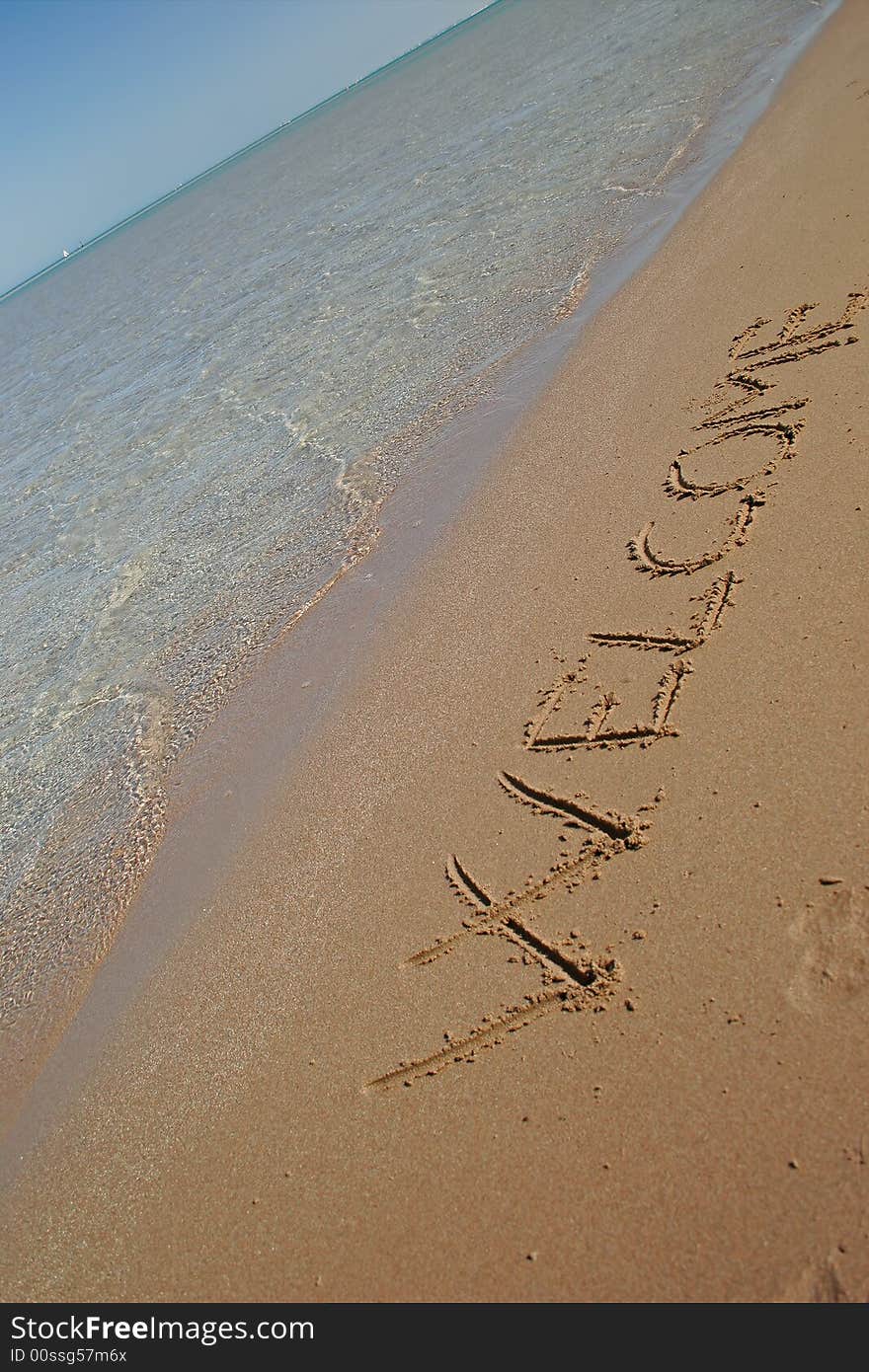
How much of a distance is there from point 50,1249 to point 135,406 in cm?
980

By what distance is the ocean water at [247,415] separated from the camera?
15.3ft

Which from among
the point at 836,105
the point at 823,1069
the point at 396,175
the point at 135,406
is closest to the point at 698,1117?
the point at 823,1069

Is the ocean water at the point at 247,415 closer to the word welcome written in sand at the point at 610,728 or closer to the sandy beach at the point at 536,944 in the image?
the sandy beach at the point at 536,944

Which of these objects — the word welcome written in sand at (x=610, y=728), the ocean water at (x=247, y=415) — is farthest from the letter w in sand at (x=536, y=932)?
the ocean water at (x=247, y=415)

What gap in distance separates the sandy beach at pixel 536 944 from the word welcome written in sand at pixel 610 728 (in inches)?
0.5

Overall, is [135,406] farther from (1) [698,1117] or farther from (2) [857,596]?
(1) [698,1117]

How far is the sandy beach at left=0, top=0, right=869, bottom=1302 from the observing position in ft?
6.82

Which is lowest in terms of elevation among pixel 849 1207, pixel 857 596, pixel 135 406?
pixel 849 1207

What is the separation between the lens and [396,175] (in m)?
17.5

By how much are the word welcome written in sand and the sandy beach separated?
1cm

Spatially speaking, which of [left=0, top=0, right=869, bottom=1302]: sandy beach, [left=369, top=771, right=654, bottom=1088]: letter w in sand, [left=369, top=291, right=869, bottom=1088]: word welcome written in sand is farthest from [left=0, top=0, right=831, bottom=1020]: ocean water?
[left=369, top=291, right=869, bottom=1088]: word welcome written in sand

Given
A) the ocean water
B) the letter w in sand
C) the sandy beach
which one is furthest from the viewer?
the ocean water

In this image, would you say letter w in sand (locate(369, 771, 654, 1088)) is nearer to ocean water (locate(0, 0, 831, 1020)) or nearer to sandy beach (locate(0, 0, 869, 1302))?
sandy beach (locate(0, 0, 869, 1302))

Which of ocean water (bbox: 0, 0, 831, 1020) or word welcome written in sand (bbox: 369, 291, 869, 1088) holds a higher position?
ocean water (bbox: 0, 0, 831, 1020)
